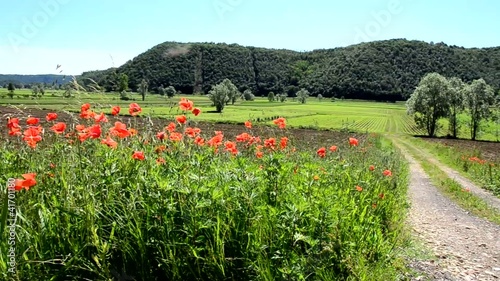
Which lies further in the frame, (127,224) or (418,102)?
(418,102)

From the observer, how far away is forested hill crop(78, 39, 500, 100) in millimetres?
137125

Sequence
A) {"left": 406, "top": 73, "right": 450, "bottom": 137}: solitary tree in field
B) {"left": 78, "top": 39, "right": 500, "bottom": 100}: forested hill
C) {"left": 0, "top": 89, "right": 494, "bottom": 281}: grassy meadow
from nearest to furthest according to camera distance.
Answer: {"left": 0, "top": 89, "right": 494, "bottom": 281}: grassy meadow → {"left": 406, "top": 73, "right": 450, "bottom": 137}: solitary tree in field → {"left": 78, "top": 39, "right": 500, "bottom": 100}: forested hill

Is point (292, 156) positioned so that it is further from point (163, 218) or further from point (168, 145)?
point (163, 218)

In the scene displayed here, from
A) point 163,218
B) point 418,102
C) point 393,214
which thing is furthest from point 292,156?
point 418,102

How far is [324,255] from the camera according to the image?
12.2 feet

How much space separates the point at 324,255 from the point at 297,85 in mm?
180253

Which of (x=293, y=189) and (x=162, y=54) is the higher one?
(x=162, y=54)

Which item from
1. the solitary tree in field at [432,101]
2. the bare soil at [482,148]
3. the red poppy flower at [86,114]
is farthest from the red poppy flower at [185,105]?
the solitary tree in field at [432,101]

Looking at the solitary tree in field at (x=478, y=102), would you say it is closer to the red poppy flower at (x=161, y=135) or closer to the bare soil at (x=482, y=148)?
the bare soil at (x=482, y=148)

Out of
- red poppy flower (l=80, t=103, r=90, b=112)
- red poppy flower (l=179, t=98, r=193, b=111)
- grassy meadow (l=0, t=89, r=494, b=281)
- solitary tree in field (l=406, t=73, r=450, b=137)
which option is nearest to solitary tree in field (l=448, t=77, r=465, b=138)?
solitary tree in field (l=406, t=73, r=450, b=137)

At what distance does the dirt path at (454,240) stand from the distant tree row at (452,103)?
183 feet

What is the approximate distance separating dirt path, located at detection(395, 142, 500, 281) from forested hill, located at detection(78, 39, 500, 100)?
4513 inches

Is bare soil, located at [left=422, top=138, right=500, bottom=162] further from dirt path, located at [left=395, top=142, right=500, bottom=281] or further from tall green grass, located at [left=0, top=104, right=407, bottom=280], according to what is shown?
tall green grass, located at [left=0, top=104, right=407, bottom=280]

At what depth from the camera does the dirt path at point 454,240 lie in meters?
5.60
